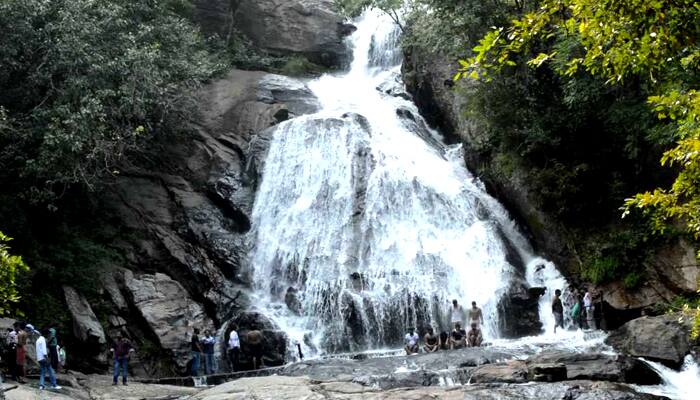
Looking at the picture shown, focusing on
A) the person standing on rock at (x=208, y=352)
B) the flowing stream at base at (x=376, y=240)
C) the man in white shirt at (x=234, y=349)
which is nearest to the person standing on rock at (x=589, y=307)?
the flowing stream at base at (x=376, y=240)

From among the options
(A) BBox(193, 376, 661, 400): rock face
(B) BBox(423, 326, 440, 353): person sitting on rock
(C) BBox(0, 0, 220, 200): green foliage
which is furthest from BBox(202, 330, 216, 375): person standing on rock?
(B) BBox(423, 326, 440, 353): person sitting on rock

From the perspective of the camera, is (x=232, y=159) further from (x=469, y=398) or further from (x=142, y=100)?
(x=469, y=398)

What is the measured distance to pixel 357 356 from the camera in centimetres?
1811

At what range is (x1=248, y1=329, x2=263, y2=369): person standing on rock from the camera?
1889cm

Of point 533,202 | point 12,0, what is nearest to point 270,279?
point 533,202

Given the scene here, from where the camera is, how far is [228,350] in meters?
18.8

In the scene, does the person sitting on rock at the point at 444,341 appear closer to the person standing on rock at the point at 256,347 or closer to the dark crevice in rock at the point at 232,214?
the person standing on rock at the point at 256,347

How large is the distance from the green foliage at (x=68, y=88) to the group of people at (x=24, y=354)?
4956mm

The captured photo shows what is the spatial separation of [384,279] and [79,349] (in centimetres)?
966

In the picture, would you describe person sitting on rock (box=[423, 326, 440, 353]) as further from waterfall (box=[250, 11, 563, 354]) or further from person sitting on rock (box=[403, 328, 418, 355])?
waterfall (box=[250, 11, 563, 354])

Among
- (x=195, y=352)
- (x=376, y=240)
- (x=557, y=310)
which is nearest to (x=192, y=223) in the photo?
(x=195, y=352)

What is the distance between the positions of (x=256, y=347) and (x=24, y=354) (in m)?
6.66

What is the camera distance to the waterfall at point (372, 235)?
19.8 meters

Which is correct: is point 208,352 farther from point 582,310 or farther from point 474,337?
point 582,310
